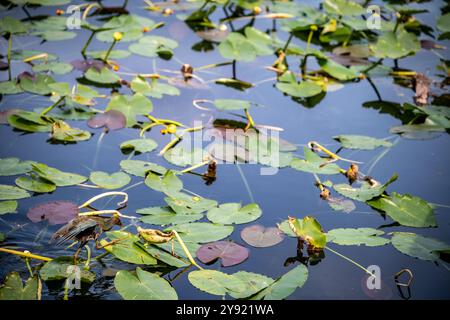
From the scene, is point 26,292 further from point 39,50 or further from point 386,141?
point 39,50

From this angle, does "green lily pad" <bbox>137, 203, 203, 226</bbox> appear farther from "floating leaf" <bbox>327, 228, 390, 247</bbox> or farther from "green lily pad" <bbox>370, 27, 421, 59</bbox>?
"green lily pad" <bbox>370, 27, 421, 59</bbox>

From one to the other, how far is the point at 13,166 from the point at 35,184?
0.37 ft

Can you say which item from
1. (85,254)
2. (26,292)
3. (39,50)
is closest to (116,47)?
(39,50)

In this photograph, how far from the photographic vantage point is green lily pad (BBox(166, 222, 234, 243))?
55.8 inches

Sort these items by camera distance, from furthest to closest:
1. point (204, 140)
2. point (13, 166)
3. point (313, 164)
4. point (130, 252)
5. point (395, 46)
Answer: point (395, 46) < point (204, 140) < point (313, 164) < point (13, 166) < point (130, 252)

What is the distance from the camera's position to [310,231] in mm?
1428

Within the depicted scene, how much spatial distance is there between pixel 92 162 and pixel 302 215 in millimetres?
660

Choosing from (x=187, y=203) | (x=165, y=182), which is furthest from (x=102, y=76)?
(x=187, y=203)

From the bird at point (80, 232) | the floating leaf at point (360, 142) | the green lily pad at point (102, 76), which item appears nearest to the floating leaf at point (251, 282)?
the bird at point (80, 232)

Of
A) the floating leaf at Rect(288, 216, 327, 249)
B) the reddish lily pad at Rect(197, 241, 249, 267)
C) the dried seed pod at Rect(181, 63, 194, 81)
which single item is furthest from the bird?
the dried seed pod at Rect(181, 63, 194, 81)

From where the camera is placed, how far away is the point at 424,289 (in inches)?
53.7

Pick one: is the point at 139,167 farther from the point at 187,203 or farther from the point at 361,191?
the point at 361,191

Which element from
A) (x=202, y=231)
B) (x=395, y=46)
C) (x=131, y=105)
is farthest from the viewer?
(x=395, y=46)

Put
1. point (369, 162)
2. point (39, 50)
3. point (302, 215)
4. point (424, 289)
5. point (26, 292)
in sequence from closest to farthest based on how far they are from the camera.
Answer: point (26, 292) → point (424, 289) → point (302, 215) → point (369, 162) → point (39, 50)
